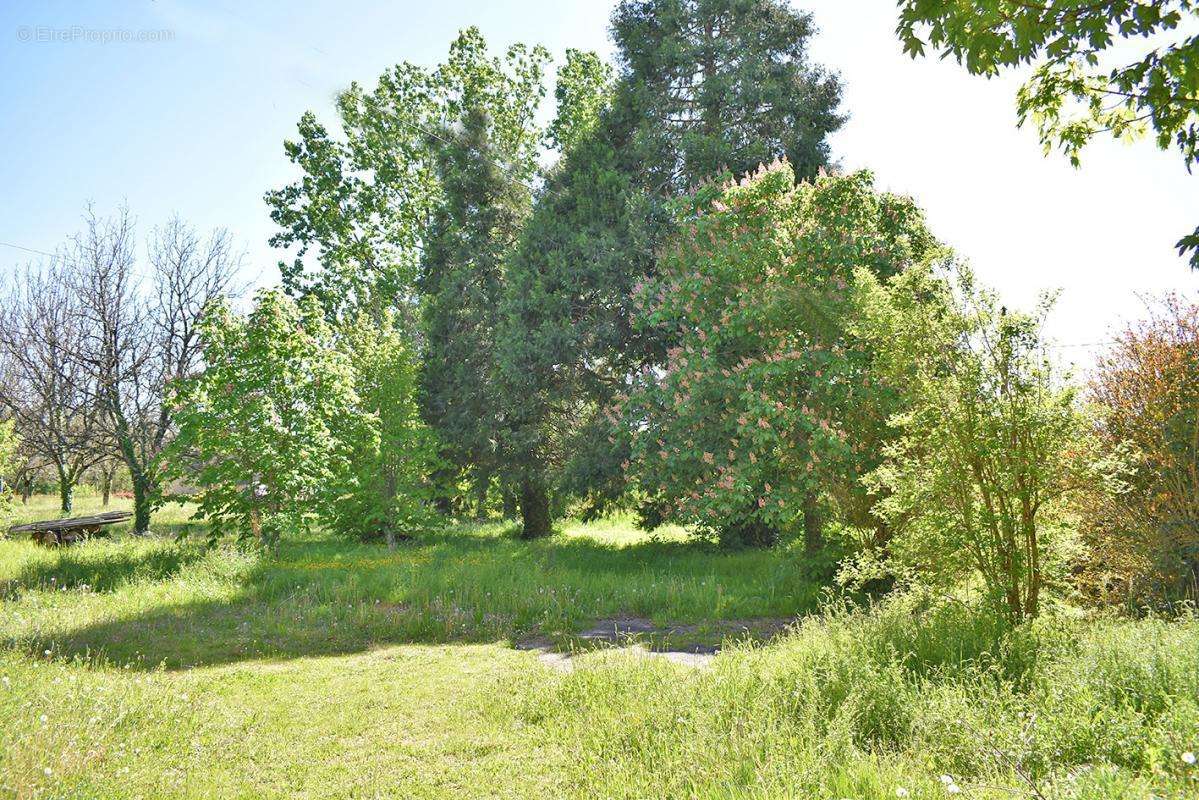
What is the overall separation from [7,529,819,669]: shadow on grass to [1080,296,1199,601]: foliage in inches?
147

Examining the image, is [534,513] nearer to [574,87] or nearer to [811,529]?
[811,529]

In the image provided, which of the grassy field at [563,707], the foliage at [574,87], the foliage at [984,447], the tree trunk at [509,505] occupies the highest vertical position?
the foliage at [574,87]

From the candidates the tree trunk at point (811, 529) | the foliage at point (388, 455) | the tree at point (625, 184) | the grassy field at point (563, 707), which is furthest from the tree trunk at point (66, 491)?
the tree trunk at point (811, 529)

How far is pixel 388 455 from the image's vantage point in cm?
1677

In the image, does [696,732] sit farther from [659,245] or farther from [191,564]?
[659,245]

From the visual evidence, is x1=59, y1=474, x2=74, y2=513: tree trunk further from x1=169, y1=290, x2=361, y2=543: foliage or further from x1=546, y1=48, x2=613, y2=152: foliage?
x1=546, y1=48, x2=613, y2=152: foliage

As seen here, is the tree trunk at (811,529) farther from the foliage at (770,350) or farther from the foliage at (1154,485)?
the foliage at (1154,485)

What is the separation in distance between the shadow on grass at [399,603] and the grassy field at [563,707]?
69mm

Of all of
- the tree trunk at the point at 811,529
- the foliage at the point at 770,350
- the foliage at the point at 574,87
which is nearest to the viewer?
the foliage at the point at 770,350

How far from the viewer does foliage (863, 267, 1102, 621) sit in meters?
6.75

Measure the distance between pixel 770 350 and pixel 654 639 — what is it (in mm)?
5144

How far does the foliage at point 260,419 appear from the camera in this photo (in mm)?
13117

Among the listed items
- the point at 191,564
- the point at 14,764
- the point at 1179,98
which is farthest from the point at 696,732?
the point at 191,564

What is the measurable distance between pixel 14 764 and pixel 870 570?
7393mm
